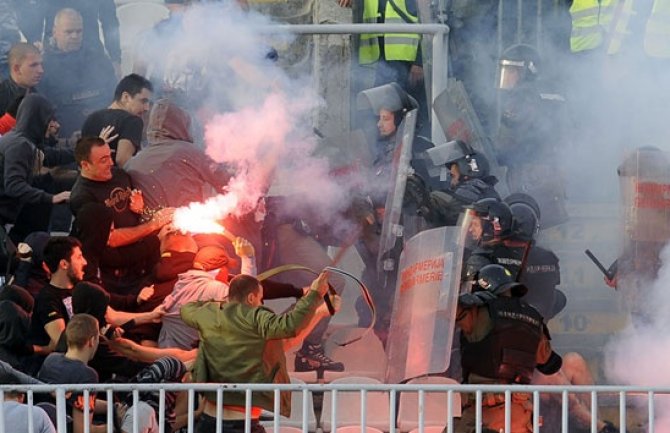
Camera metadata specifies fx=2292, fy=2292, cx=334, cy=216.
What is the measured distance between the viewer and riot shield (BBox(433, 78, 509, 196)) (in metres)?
12.4

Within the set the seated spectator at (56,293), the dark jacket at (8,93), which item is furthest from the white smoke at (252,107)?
the seated spectator at (56,293)

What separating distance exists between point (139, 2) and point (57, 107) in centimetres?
91

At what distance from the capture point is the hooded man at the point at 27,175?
11.9 metres

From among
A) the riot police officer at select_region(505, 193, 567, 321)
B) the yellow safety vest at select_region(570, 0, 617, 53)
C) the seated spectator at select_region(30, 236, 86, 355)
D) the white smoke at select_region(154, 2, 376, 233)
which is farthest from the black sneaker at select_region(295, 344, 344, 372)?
the yellow safety vest at select_region(570, 0, 617, 53)

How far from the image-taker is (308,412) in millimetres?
10641

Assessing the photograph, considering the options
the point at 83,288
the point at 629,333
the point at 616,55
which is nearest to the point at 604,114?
the point at 616,55

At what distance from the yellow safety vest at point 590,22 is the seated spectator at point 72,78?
2.67 meters

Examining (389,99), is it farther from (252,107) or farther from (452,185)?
(252,107)

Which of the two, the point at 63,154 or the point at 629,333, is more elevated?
the point at 63,154

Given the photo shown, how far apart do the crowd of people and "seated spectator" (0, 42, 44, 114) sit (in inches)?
0.4

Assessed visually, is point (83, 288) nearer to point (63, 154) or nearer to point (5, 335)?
point (5, 335)

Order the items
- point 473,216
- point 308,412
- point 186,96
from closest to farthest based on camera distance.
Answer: point 308,412 → point 473,216 → point 186,96

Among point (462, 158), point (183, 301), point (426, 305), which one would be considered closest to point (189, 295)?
point (183, 301)

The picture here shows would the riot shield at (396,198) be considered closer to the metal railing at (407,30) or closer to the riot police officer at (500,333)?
the metal railing at (407,30)
